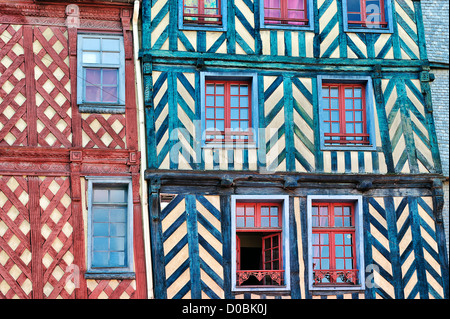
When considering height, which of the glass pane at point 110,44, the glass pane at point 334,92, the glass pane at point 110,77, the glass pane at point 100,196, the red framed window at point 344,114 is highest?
the glass pane at point 110,44

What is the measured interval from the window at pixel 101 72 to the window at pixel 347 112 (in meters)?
3.33

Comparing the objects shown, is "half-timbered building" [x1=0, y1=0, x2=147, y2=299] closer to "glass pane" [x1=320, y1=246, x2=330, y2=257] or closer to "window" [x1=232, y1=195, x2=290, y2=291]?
"window" [x1=232, y1=195, x2=290, y2=291]

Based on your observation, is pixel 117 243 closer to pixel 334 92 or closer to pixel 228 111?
pixel 228 111

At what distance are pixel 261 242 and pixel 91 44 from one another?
14.1 feet

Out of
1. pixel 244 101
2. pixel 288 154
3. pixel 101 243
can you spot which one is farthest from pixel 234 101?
pixel 101 243

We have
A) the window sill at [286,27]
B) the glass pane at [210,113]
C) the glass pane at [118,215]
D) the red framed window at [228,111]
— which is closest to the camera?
the glass pane at [118,215]

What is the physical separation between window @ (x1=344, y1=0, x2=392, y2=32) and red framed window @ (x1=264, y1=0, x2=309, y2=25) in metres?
0.75

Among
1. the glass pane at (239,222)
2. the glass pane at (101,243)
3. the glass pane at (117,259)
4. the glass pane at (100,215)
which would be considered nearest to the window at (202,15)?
the glass pane at (239,222)

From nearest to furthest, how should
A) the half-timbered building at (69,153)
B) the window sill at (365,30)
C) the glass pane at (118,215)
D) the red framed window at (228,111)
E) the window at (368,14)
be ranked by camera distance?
the half-timbered building at (69,153) < the glass pane at (118,215) < the red framed window at (228,111) < the window sill at (365,30) < the window at (368,14)

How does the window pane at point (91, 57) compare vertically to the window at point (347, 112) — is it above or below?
above

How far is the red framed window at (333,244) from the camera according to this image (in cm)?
1445

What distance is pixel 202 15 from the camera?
15.1m

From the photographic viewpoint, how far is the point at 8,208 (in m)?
14.0

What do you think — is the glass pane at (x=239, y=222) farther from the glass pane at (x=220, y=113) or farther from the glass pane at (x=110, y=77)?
the glass pane at (x=110, y=77)
